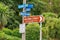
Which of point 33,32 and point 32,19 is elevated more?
point 32,19

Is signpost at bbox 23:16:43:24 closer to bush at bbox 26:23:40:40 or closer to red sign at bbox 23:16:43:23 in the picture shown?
red sign at bbox 23:16:43:23

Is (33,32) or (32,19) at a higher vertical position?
(32,19)

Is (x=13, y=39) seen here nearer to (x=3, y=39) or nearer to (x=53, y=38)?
(x=3, y=39)

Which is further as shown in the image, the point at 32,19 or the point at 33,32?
the point at 33,32

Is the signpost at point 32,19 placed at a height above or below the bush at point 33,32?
above

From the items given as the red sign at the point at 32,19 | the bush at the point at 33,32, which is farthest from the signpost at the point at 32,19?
the bush at the point at 33,32

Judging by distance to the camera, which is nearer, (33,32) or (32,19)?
(32,19)

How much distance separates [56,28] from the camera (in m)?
28.0

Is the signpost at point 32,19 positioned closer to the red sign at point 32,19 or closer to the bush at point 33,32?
the red sign at point 32,19

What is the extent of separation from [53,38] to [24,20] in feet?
53.0

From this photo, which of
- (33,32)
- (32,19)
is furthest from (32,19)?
(33,32)

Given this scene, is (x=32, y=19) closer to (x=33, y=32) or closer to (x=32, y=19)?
(x=32, y=19)

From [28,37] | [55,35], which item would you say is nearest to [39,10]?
[55,35]

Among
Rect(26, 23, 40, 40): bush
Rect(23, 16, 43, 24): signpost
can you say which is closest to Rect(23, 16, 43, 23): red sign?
Rect(23, 16, 43, 24): signpost
